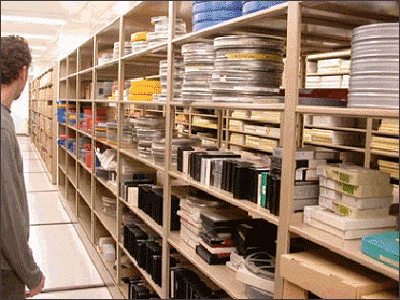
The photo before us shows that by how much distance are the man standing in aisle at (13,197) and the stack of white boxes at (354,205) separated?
1.22 metres

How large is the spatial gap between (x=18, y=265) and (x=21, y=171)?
42 centimetres

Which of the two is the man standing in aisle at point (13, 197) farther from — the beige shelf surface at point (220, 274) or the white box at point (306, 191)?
the white box at point (306, 191)

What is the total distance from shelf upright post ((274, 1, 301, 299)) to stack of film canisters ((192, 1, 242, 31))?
2.42ft

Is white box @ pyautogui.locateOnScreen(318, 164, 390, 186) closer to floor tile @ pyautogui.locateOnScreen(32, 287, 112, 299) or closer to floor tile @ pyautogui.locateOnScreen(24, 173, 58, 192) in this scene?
floor tile @ pyautogui.locateOnScreen(32, 287, 112, 299)

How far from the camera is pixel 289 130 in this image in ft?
5.65

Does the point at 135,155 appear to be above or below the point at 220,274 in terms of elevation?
above

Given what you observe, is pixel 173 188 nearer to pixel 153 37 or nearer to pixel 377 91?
pixel 153 37

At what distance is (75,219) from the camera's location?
6.19 m

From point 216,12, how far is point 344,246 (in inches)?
56.2

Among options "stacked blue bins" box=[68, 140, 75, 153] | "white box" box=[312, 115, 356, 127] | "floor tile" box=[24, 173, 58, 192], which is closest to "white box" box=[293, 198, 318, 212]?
"white box" box=[312, 115, 356, 127]

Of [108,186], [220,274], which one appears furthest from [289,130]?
[108,186]

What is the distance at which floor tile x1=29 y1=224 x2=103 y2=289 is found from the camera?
4.38 meters

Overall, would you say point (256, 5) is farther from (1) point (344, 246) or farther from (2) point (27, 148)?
(2) point (27, 148)

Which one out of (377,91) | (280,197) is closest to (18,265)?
(280,197)
